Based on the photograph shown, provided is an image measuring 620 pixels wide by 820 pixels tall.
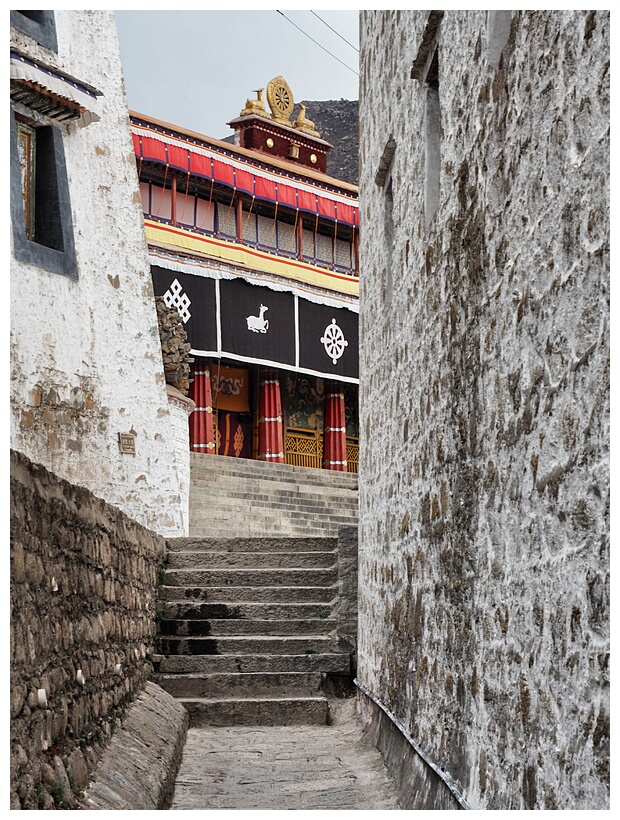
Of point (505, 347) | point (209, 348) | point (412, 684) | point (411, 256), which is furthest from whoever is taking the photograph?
point (209, 348)

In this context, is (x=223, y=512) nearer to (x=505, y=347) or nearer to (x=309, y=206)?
(x=309, y=206)

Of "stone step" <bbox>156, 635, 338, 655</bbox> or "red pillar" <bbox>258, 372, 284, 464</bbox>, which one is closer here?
"stone step" <bbox>156, 635, 338, 655</bbox>

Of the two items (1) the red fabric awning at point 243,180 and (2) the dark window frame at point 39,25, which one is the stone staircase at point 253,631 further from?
(1) the red fabric awning at point 243,180

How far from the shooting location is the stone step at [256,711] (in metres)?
7.59

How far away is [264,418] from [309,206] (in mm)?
4774

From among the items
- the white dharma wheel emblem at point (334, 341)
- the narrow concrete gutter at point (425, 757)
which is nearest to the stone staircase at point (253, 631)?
the narrow concrete gutter at point (425, 757)

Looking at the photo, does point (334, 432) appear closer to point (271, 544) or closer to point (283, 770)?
point (271, 544)

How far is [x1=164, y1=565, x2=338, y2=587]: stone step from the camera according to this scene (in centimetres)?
907

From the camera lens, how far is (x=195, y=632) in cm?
844

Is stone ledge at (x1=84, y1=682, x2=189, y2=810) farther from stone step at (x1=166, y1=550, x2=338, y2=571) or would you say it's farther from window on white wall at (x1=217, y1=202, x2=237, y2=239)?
window on white wall at (x1=217, y1=202, x2=237, y2=239)

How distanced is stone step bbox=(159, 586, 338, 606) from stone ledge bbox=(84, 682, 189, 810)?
1.94 meters

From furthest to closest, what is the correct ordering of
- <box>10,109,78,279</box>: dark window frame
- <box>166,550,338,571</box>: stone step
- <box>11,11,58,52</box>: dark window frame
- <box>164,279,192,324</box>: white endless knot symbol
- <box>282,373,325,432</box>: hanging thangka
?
<box>282,373,325,432</box>: hanging thangka < <box>164,279,192,324</box>: white endless knot symbol < <box>10,109,78,279</box>: dark window frame < <box>11,11,58,52</box>: dark window frame < <box>166,550,338,571</box>: stone step

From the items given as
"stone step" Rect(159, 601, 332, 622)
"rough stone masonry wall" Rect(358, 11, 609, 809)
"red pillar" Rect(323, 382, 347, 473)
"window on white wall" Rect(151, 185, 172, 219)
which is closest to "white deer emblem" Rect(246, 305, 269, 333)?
"window on white wall" Rect(151, 185, 172, 219)

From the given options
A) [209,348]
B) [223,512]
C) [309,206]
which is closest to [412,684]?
[223,512]
